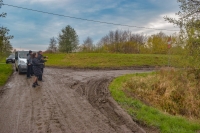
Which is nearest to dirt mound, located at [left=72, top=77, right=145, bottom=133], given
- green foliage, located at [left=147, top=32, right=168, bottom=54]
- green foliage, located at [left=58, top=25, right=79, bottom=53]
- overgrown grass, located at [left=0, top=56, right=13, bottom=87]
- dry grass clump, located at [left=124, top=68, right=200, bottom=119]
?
dry grass clump, located at [left=124, top=68, right=200, bottom=119]

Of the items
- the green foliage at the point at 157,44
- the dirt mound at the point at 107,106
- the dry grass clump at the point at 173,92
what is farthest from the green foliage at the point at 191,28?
the green foliage at the point at 157,44

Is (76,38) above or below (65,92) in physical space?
above

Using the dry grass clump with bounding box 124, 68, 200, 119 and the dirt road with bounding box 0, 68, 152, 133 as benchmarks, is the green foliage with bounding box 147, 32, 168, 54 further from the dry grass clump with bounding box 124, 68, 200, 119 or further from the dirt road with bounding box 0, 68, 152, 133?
the dirt road with bounding box 0, 68, 152, 133

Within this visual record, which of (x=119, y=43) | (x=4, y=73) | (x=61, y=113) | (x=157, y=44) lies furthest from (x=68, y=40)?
(x=61, y=113)

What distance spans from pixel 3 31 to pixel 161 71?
12.7 m

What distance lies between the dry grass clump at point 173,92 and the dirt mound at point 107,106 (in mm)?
1664

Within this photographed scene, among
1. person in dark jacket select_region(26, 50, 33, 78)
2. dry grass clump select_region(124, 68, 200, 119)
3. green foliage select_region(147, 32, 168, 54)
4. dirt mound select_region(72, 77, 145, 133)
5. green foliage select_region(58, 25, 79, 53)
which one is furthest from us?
green foliage select_region(58, 25, 79, 53)

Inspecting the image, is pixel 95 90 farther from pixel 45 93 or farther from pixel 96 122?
pixel 96 122

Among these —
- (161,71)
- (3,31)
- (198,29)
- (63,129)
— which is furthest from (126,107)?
(3,31)

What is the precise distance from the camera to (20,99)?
7.38 metres

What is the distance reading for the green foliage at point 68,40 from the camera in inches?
1996

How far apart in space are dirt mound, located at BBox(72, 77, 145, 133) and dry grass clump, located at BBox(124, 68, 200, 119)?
1664 mm

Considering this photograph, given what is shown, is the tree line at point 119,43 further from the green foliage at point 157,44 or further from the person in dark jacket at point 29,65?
the person in dark jacket at point 29,65

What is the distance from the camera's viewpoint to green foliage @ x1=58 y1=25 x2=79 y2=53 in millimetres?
50688
